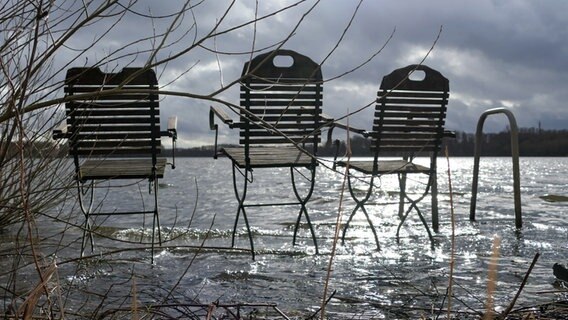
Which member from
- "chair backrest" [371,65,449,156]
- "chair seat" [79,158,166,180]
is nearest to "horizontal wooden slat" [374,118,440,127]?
Answer: "chair backrest" [371,65,449,156]

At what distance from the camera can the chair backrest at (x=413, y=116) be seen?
18.5ft

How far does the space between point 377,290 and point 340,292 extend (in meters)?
0.23

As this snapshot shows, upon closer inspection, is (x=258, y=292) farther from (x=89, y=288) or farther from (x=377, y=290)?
(x=89, y=288)

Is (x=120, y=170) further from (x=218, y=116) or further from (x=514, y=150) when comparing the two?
(x=514, y=150)

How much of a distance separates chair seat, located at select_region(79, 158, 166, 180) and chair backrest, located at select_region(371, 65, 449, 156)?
1.98 meters

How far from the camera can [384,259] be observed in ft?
16.2

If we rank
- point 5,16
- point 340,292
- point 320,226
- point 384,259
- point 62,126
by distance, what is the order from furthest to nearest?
point 320,226
point 384,259
point 62,126
point 340,292
point 5,16

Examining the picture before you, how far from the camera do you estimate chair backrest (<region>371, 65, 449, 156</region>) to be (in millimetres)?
5629

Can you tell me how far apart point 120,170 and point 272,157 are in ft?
4.07

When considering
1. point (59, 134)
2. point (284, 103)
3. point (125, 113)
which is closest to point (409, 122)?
point (284, 103)

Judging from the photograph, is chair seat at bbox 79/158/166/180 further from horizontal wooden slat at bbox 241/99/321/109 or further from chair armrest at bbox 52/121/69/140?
horizontal wooden slat at bbox 241/99/321/109

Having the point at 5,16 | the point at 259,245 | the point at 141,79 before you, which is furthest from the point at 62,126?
the point at 259,245

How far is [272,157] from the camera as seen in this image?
517 centimetres

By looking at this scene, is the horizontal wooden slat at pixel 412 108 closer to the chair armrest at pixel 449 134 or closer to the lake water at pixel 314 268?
the chair armrest at pixel 449 134
